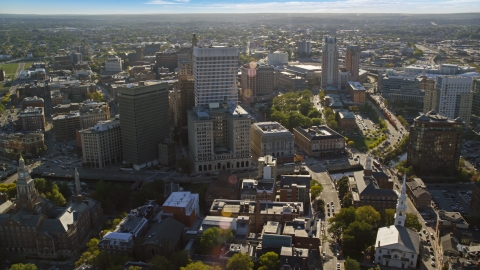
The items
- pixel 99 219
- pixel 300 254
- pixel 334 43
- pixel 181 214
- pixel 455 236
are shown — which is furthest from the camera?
pixel 334 43

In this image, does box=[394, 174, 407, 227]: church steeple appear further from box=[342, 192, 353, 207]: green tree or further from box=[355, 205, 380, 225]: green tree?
box=[342, 192, 353, 207]: green tree

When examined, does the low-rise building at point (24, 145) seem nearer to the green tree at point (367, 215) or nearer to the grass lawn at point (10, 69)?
the green tree at point (367, 215)

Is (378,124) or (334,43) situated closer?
(378,124)

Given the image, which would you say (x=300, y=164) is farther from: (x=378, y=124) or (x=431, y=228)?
(x=378, y=124)

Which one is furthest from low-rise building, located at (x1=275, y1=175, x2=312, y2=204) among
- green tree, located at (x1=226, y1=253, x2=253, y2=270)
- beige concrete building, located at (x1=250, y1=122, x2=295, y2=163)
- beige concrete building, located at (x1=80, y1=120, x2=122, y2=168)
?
beige concrete building, located at (x1=80, y1=120, x2=122, y2=168)

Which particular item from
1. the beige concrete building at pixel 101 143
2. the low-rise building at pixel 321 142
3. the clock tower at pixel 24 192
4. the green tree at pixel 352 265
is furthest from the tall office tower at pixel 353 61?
the clock tower at pixel 24 192

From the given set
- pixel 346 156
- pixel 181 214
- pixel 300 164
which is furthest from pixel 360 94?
pixel 181 214

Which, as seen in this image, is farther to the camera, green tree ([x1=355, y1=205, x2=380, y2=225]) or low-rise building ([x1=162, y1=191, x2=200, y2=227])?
green tree ([x1=355, y1=205, x2=380, y2=225])
